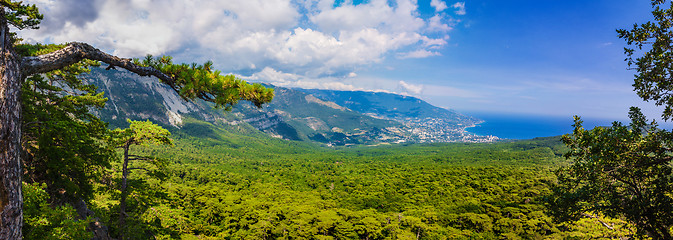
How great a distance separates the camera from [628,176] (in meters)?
6.92

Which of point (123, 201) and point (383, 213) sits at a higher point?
point (123, 201)

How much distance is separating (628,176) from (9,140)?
14403mm

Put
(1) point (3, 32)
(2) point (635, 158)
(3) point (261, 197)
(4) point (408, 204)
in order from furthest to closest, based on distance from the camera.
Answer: (3) point (261, 197) → (4) point (408, 204) → (2) point (635, 158) → (1) point (3, 32)

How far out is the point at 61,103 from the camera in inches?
520

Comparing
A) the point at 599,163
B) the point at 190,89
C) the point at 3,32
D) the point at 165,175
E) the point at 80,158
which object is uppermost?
the point at 3,32

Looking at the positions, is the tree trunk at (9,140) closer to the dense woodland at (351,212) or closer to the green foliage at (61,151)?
the dense woodland at (351,212)

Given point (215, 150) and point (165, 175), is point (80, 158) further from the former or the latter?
point (215, 150)

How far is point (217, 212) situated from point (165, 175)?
121 ft

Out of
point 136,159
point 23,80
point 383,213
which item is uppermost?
point 23,80

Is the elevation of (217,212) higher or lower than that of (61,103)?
lower

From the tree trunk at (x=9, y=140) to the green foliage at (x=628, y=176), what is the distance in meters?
13.2

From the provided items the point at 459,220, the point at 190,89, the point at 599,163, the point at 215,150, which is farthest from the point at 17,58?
the point at 215,150

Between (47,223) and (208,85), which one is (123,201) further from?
(208,85)

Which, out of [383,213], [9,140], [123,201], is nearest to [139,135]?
[123,201]
